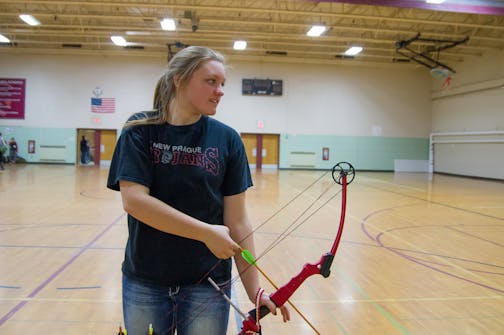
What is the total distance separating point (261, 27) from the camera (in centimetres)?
1625

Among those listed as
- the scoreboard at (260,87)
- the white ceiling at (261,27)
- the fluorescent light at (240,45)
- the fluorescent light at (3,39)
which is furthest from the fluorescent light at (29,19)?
the scoreboard at (260,87)

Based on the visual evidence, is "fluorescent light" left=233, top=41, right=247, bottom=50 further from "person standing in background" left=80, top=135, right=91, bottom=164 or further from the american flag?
"person standing in background" left=80, top=135, right=91, bottom=164

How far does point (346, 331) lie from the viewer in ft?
9.32

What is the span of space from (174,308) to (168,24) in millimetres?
14703

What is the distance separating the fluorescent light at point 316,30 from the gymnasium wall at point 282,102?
190 inches

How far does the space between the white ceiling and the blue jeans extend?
39.4ft

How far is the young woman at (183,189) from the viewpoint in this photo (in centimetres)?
125

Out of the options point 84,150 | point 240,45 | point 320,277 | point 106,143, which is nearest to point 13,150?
point 84,150

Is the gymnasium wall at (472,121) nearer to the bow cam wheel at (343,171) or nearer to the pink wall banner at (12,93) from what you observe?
the bow cam wheel at (343,171)

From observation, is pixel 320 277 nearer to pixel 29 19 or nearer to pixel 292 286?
pixel 292 286

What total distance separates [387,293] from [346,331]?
36.7 inches

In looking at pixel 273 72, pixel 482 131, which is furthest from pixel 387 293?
pixel 273 72

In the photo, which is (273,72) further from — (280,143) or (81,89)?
(81,89)

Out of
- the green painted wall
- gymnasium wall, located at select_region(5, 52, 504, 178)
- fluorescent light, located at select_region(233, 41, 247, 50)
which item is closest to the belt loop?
fluorescent light, located at select_region(233, 41, 247, 50)
